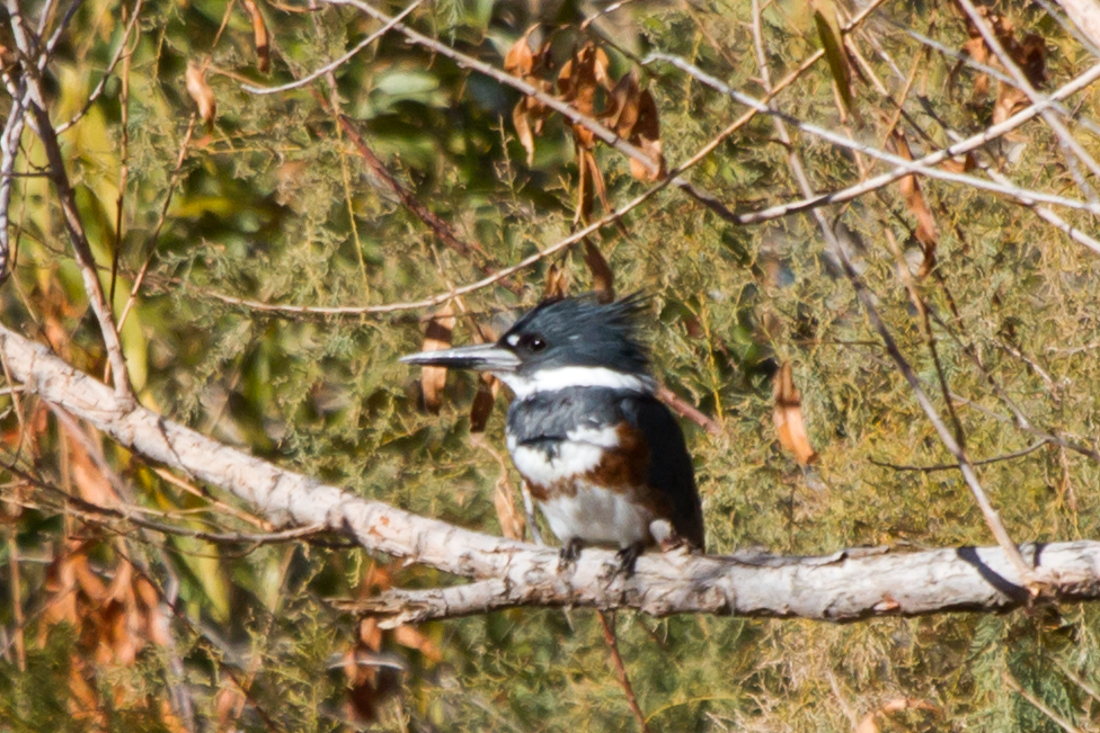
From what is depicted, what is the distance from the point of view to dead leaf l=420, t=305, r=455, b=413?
2158 mm

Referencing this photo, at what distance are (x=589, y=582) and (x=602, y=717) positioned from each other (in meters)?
1.13

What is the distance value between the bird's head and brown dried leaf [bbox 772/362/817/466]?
73cm

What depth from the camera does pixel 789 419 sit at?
1.71 metres

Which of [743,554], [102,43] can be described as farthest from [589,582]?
[102,43]

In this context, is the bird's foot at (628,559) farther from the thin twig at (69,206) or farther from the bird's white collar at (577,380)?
the thin twig at (69,206)

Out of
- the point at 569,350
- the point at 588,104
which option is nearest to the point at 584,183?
the point at 588,104

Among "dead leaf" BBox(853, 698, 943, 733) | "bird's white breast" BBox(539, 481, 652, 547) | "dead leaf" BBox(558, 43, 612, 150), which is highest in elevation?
"dead leaf" BBox(558, 43, 612, 150)

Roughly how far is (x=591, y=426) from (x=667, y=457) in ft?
0.50

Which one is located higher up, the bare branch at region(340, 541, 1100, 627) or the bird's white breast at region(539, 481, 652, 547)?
the bare branch at region(340, 541, 1100, 627)

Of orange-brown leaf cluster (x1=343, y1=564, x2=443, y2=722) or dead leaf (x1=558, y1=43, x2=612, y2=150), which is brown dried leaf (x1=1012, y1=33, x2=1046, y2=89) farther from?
orange-brown leaf cluster (x1=343, y1=564, x2=443, y2=722)

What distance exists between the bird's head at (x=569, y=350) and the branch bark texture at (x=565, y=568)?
600 millimetres

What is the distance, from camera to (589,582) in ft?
5.89

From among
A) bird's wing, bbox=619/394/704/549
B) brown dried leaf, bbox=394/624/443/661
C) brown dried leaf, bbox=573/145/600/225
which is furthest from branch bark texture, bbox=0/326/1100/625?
brown dried leaf, bbox=394/624/443/661

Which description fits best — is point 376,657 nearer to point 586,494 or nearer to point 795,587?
point 586,494
